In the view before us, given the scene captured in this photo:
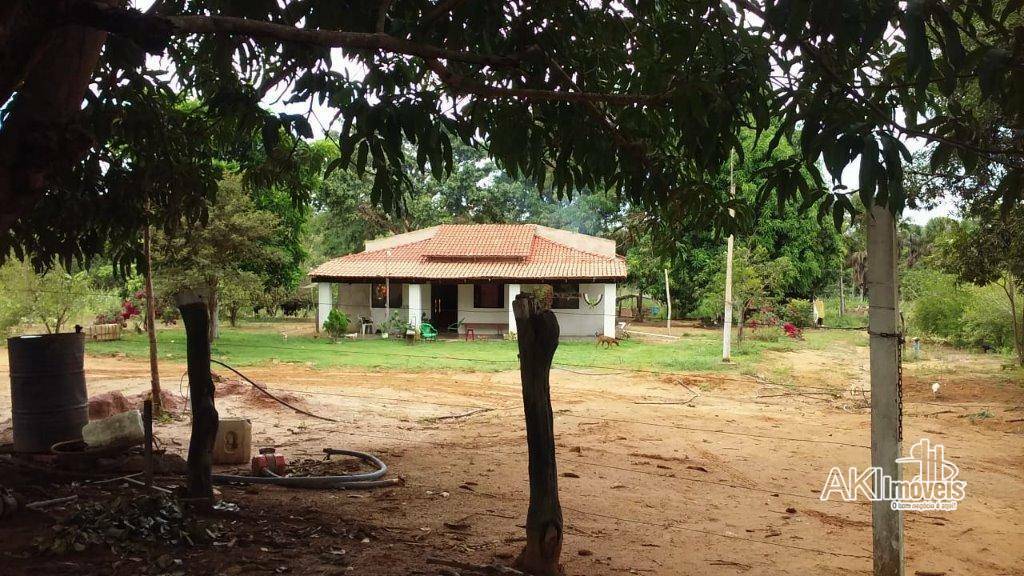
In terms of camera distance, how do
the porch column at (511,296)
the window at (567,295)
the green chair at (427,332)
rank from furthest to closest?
the window at (567,295)
the porch column at (511,296)
the green chair at (427,332)

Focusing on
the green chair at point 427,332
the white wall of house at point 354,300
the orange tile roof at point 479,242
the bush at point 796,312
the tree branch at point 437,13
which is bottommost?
the green chair at point 427,332

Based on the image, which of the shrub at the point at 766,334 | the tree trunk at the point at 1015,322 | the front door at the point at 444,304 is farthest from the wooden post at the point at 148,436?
the front door at the point at 444,304

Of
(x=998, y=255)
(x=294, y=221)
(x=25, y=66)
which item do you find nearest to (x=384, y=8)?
(x=25, y=66)

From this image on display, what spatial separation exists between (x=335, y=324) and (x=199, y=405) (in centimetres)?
2030

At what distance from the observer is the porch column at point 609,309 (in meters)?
25.3

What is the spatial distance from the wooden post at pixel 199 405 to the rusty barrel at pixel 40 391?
2.43 metres

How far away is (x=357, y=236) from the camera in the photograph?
36.5 m

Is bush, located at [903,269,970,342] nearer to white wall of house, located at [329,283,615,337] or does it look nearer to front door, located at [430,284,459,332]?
white wall of house, located at [329,283,615,337]

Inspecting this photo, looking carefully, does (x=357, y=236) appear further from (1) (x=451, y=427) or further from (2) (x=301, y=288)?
(1) (x=451, y=427)

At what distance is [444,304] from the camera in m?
30.1

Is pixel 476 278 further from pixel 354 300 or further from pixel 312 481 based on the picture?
pixel 312 481

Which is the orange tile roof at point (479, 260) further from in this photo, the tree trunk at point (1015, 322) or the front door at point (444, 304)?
the tree trunk at point (1015, 322)

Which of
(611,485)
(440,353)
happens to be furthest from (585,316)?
(611,485)

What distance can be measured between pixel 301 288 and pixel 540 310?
1397 inches
